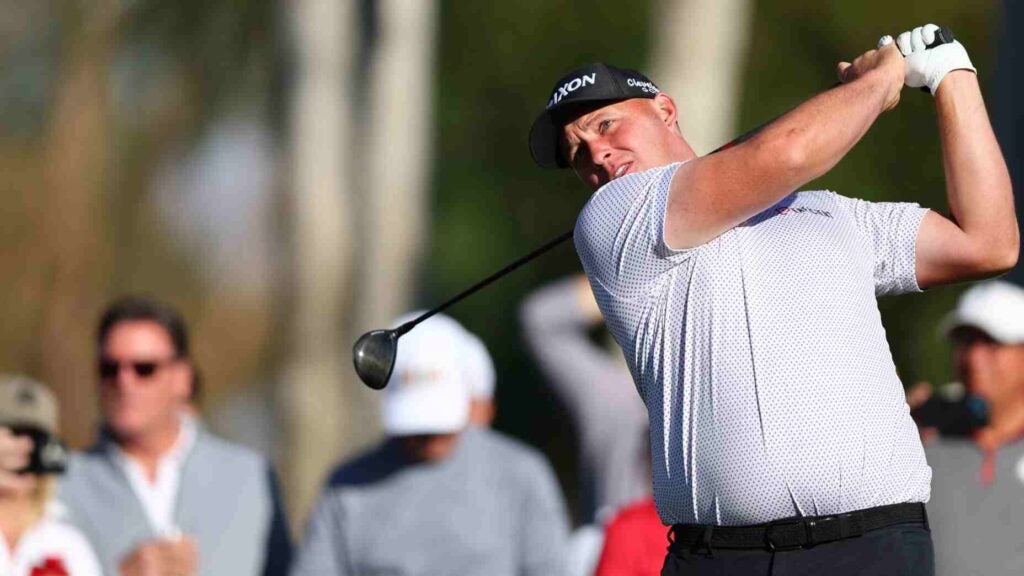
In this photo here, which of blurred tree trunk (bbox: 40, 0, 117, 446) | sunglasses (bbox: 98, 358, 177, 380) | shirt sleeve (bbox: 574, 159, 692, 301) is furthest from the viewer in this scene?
blurred tree trunk (bbox: 40, 0, 117, 446)

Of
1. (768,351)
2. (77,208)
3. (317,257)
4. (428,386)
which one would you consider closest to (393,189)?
(317,257)

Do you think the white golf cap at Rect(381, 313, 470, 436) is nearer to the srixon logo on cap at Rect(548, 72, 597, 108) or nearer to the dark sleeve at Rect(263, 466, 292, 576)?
the dark sleeve at Rect(263, 466, 292, 576)

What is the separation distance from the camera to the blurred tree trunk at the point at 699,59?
50.7 feet

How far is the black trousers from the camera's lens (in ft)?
13.5

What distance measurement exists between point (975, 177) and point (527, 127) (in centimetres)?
1852

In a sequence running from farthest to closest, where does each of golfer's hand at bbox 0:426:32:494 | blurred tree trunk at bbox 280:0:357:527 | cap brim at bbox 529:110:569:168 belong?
blurred tree trunk at bbox 280:0:357:527 < golfer's hand at bbox 0:426:32:494 < cap brim at bbox 529:110:569:168

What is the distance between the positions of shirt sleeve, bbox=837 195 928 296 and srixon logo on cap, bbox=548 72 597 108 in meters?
0.66

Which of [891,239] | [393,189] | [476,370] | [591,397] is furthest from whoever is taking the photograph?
[393,189]

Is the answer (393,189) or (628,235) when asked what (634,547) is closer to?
(628,235)

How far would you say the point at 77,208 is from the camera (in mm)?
22297

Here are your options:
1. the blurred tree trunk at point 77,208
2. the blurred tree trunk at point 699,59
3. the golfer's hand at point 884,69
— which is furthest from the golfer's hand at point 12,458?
Answer: the blurred tree trunk at point 77,208

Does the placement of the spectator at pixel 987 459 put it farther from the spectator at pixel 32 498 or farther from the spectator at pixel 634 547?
the spectator at pixel 32 498

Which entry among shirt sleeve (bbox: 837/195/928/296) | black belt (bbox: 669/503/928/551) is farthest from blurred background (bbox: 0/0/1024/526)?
black belt (bbox: 669/503/928/551)

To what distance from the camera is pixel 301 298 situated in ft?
60.3
